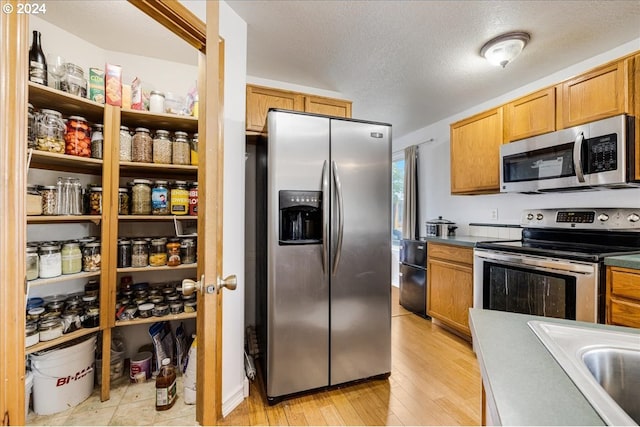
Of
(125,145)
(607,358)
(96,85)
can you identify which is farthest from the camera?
(125,145)

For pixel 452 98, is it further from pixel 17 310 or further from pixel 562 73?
pixel 17 310

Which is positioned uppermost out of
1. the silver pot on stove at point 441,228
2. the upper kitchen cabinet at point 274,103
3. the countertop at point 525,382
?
the upper kitchen cabinet at point 274,103

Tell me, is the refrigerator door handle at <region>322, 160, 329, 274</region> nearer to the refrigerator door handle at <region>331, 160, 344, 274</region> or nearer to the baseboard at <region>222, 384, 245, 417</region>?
the refrigerator door handle at <region>331, 160, 344, 274</region>

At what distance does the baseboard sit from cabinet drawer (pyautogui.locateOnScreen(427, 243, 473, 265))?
7.00ft

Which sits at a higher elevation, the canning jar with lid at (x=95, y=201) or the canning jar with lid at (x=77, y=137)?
the canning jar with lid at (x=77, y=137)

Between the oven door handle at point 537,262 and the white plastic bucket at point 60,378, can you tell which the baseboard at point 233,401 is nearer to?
the white plastic bucket at point 60,378

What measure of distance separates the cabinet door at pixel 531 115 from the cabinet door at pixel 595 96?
65mm

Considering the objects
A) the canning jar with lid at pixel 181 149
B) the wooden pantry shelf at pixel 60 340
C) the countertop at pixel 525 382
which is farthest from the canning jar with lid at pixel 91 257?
the countertop at pixel 525 382

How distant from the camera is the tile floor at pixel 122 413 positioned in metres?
1.52

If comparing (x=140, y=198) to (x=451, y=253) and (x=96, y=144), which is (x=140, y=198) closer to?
(x=96, y=144)

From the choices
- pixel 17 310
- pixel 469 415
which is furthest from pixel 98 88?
pixel 469 415

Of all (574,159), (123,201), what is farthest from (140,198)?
(574,159)

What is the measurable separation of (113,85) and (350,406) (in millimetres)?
2440

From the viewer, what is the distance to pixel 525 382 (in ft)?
1.76
